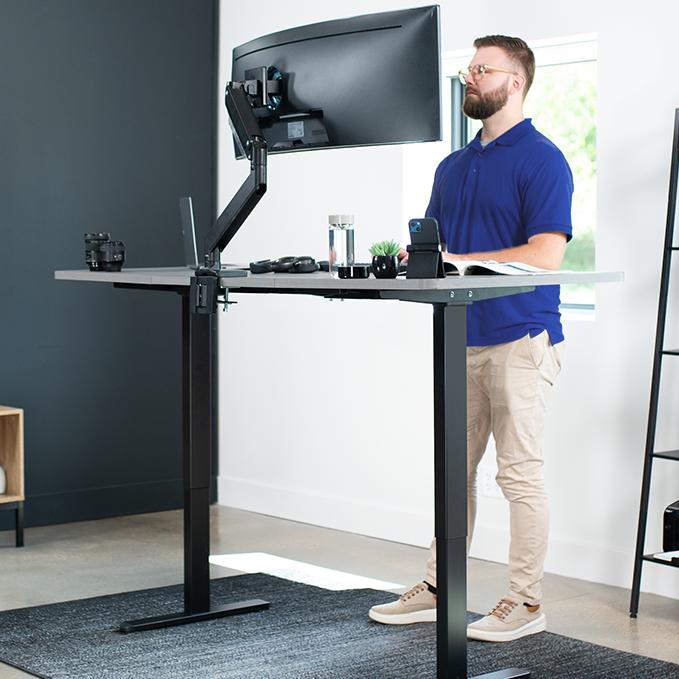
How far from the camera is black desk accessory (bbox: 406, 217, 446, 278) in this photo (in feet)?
8.66

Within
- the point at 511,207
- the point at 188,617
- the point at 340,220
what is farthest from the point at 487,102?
the point at 188,617

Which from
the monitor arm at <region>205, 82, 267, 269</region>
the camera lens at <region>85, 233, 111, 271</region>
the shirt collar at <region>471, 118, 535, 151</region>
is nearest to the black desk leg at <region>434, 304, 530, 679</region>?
the monitor arm at <region>205, 82, 267, 269</region>

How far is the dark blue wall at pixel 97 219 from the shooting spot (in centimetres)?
490

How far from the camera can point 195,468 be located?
11.7ft

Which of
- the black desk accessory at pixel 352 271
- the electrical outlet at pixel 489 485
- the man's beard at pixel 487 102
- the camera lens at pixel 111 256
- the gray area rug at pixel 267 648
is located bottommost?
the gray area rug at pixel 267 648

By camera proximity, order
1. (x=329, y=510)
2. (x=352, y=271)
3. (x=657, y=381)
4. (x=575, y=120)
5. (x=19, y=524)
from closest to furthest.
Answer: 1. (x=352, y=271)
2. (x=657, y=381)
3. (x=575, y=120)
4. (x=19, y=524)
5. (x=329, y=510)

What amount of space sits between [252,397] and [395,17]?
2.74 meters

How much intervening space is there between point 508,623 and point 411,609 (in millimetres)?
306

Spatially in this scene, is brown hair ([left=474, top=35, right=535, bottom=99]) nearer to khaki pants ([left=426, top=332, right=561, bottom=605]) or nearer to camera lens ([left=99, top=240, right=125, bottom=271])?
khaki pants ([left=426, top=332, right=561, bottom=605])

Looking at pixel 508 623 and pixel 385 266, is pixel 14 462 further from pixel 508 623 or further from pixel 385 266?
pixel 385 266

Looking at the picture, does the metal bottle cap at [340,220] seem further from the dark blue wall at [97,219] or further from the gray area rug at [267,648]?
the dark blue wall at [97,219]

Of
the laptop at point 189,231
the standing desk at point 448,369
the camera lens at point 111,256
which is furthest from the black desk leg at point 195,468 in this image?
the standing desk at point 448,369

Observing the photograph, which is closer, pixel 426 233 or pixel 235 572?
pixel 426 233

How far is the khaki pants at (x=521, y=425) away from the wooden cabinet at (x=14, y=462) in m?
1.92
